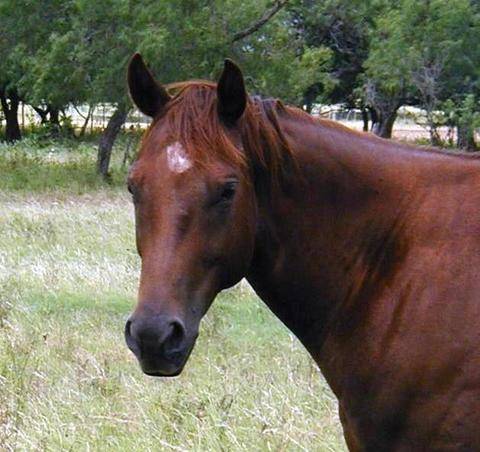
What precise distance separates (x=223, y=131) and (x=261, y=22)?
1701cm

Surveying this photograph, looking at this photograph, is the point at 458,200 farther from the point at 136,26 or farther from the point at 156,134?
the point at 136,26

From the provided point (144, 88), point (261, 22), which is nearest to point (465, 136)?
point (261, 22)

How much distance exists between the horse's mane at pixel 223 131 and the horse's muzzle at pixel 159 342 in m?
0.51

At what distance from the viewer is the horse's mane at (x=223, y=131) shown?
314 cm

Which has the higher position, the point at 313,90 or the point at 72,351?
the point at 72,351

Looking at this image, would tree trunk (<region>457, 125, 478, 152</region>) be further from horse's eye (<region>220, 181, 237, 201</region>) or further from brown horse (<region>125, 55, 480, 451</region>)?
horse's eye (<region>220, 181, 237, 201</region>)

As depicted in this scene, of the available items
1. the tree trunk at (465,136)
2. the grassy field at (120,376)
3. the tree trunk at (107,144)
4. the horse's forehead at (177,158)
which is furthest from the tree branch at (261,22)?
the horse's forehead at (177,158)

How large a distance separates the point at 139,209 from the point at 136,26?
16449 mm

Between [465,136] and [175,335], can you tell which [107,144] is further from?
[175,335]

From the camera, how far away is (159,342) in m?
2.90

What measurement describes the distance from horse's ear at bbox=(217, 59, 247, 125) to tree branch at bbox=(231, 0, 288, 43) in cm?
1666

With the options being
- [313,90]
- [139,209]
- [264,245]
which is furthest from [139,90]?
[313,90]

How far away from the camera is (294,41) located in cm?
2192

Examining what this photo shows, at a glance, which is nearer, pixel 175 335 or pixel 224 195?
pixel 175 335
